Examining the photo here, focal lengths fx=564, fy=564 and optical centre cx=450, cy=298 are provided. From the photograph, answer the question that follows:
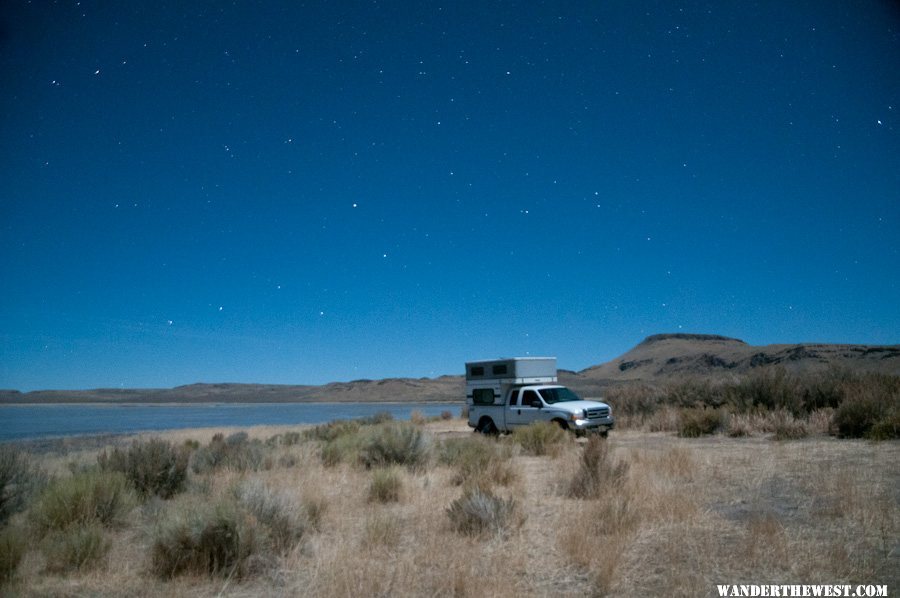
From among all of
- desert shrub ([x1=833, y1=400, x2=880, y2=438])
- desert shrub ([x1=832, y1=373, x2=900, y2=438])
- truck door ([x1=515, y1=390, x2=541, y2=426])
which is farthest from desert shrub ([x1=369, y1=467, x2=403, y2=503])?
desert shrub ([x1=833, y1=400, x2=880, y2=438])

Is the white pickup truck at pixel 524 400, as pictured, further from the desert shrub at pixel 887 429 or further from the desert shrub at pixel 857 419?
the desert shrub at pixel 887 429

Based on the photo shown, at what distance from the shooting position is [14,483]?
30.9ft

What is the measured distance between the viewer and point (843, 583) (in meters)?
5.11

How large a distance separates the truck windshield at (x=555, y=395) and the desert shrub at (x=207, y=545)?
45.3ft

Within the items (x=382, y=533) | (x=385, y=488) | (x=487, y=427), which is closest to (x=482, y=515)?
(x=382, y=533)

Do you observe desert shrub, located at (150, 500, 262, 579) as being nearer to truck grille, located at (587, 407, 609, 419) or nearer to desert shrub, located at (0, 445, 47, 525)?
desert shrub, located at (0, 445, 47, 525)

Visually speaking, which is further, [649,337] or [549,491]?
[649,337]

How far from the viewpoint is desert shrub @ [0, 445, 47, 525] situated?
830 cm

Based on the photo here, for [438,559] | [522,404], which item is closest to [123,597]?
[438,559]

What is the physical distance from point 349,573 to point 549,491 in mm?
5118

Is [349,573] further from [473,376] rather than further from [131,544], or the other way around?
[473,376]

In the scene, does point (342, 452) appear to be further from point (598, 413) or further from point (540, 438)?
point (598, 413)

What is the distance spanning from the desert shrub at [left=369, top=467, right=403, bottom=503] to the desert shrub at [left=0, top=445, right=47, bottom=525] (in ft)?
17.4

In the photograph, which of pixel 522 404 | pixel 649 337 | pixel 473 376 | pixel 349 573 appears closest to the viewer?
pixel 349 573
